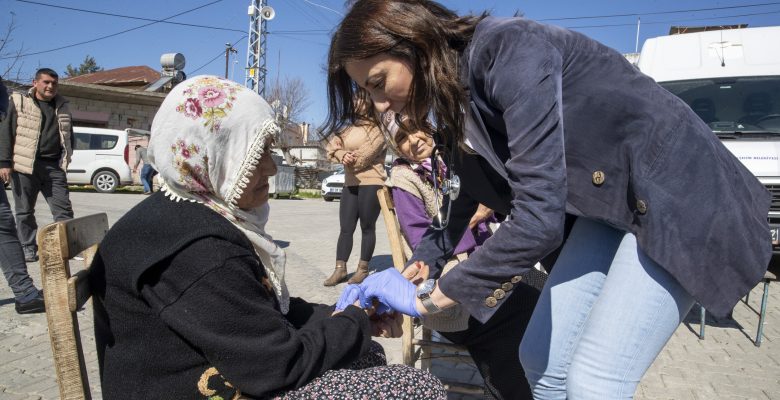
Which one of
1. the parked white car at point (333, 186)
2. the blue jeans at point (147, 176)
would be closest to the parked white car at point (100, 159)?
the blue jeans at point (147, 176)

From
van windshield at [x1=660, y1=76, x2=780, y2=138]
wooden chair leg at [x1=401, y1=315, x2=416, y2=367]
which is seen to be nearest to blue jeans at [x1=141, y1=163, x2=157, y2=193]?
van windshield at [x1=660, y1=76, x2=780, y2=138]

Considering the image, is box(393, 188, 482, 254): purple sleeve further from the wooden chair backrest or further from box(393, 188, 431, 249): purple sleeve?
the wooden chair backrest

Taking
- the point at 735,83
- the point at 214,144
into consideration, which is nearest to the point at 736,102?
the point at 735,83

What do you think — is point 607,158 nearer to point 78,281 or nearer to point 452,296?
point 452,296

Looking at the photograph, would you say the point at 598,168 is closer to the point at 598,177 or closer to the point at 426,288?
the point at 598,177

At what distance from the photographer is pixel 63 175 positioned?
5.35 m

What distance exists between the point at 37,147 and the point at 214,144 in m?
4.47

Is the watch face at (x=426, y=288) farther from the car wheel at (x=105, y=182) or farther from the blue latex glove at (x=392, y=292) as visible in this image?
the car wheel at (x=105, y=182)

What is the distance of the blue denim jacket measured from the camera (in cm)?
125

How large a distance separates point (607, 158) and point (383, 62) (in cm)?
63

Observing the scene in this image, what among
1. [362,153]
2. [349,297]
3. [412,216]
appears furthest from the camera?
[362,153]

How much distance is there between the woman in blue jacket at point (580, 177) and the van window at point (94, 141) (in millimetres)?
16630

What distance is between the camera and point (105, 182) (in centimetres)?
1627

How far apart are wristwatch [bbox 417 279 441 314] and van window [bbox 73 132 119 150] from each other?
54.8ft
